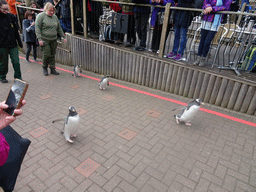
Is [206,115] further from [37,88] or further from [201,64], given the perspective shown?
[37,88]

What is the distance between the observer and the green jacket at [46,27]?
5.37 meters

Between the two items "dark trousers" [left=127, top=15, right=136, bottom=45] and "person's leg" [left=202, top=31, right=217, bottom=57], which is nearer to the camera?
"person's leg" [left=202, top=31, right=217, bottom=57]

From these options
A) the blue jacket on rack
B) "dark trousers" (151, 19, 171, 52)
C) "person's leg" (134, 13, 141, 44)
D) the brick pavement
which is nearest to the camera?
the brick pavement

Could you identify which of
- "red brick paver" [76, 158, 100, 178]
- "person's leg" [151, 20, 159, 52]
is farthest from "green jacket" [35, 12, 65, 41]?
"red brick paver" [76, 158, 100, 178]

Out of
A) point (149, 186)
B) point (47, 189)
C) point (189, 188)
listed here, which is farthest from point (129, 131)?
point (47, 189)

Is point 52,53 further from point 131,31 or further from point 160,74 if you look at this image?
point 160,74

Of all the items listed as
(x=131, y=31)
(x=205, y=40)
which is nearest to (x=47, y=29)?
(x=131, y=31)

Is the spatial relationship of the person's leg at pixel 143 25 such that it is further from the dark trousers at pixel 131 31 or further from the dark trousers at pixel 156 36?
the dark trousers at pixel 131 31

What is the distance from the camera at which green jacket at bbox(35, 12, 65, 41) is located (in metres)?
5.37

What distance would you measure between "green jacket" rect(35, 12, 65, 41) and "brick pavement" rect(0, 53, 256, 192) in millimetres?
2014

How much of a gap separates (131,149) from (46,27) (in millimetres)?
4736

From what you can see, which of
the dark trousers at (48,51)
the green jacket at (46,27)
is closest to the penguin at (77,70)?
the dark trousers at (48,51)

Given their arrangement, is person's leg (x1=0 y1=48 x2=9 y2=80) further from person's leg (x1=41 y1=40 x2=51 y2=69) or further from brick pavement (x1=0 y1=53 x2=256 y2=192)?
person's leg (x1=41 y1=40 x2=51 y2=69)

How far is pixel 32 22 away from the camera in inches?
270
